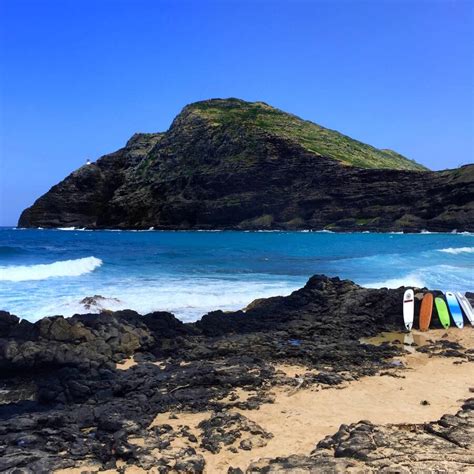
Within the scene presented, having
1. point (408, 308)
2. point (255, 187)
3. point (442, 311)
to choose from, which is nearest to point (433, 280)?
point (442, 311)

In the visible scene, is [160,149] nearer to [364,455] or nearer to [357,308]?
[357,308]

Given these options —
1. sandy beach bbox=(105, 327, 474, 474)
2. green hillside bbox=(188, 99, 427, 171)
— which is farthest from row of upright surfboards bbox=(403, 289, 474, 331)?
green hillside bbox=(188, 99, 427, 171)

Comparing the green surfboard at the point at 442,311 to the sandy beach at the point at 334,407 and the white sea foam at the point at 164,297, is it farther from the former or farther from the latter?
the white sea foam at the point at 164,297

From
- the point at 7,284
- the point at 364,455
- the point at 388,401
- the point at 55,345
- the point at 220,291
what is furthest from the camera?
the point at 7,284

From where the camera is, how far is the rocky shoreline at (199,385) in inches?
219

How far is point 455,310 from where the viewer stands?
14.4 m

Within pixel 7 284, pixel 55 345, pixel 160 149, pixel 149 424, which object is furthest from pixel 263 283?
pixel 160 149

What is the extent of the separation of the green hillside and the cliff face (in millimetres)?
467

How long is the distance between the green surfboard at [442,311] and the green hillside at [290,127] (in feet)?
270

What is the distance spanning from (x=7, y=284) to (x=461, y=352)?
722 inches

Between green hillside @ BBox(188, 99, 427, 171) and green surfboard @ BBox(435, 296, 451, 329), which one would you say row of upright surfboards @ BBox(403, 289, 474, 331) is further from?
green hillside @ BBox(188, 99, 427, 171)

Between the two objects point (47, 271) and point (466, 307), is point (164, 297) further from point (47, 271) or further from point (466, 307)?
point (47, 271)

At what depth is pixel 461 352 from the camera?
36.8 ft

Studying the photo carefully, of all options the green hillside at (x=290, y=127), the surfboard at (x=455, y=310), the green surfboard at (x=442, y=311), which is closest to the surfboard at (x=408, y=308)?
the green surfboard at (x=442, y=311)
